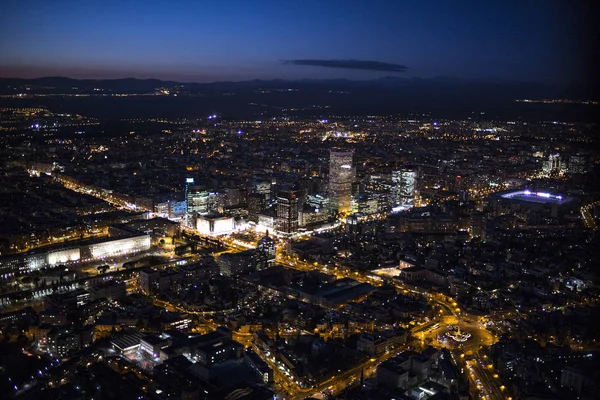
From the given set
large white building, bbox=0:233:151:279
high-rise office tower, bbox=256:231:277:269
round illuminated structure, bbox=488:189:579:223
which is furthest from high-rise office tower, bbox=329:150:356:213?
large white building, bbox=0:233:151:279

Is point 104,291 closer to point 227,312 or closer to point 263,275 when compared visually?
point 227,312

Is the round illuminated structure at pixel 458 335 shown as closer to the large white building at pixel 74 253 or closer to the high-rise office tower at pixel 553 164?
the large white building at pixel 74 253

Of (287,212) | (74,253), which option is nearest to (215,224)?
(287,212)

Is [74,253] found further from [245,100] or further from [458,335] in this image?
[245,100]

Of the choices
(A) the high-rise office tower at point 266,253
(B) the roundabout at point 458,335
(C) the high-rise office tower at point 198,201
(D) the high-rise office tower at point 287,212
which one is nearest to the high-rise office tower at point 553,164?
(D) the high-rise office tower at point 287,212

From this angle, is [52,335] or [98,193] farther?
[98,193]

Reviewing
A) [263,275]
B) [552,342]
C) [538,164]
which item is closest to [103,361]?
[263,275]

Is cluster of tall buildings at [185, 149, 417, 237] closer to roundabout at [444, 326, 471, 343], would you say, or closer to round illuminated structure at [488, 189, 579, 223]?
round illuminated structure at [488, 189, 579, 223]
